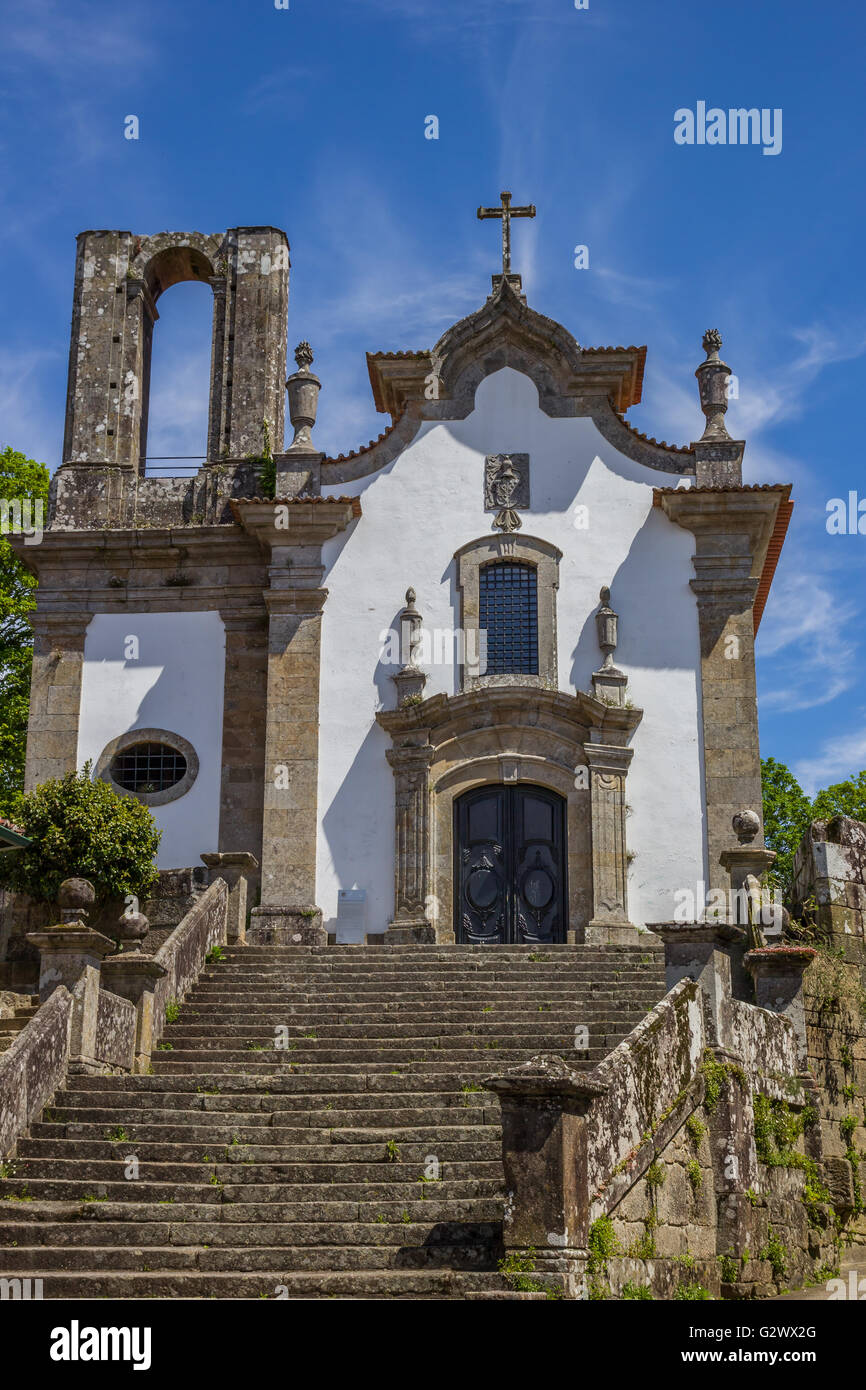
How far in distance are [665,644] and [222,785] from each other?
5.76 metres

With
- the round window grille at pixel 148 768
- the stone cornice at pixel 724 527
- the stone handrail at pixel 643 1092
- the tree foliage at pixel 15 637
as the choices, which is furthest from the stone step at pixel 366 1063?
the tree foliage at pixel 15 637

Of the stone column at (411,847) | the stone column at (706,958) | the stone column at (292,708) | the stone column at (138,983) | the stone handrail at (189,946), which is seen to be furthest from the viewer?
the stone column at (292,708)

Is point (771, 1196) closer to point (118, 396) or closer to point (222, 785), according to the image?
point (222, 785)

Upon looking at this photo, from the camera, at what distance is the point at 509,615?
20.2m

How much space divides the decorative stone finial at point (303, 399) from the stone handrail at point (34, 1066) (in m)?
10.0

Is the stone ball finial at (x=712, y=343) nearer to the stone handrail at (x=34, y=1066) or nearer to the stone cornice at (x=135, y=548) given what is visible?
the stone cornice at (x=135, y=548)

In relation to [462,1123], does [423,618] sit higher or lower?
higher

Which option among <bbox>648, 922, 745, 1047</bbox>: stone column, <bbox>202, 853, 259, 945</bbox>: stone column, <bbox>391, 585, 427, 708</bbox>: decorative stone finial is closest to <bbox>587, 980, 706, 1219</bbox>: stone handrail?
<bbox>648, 922, 745, 1047</bbox>: stone column

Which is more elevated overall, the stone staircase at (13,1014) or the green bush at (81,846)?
the green bush at (81,846)

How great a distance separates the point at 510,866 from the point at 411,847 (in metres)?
1.21

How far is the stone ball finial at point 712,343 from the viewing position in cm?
2059

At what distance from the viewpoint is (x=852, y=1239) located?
522 inches

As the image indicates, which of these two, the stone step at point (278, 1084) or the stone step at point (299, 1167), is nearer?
the stone step at point (299, 1167)
